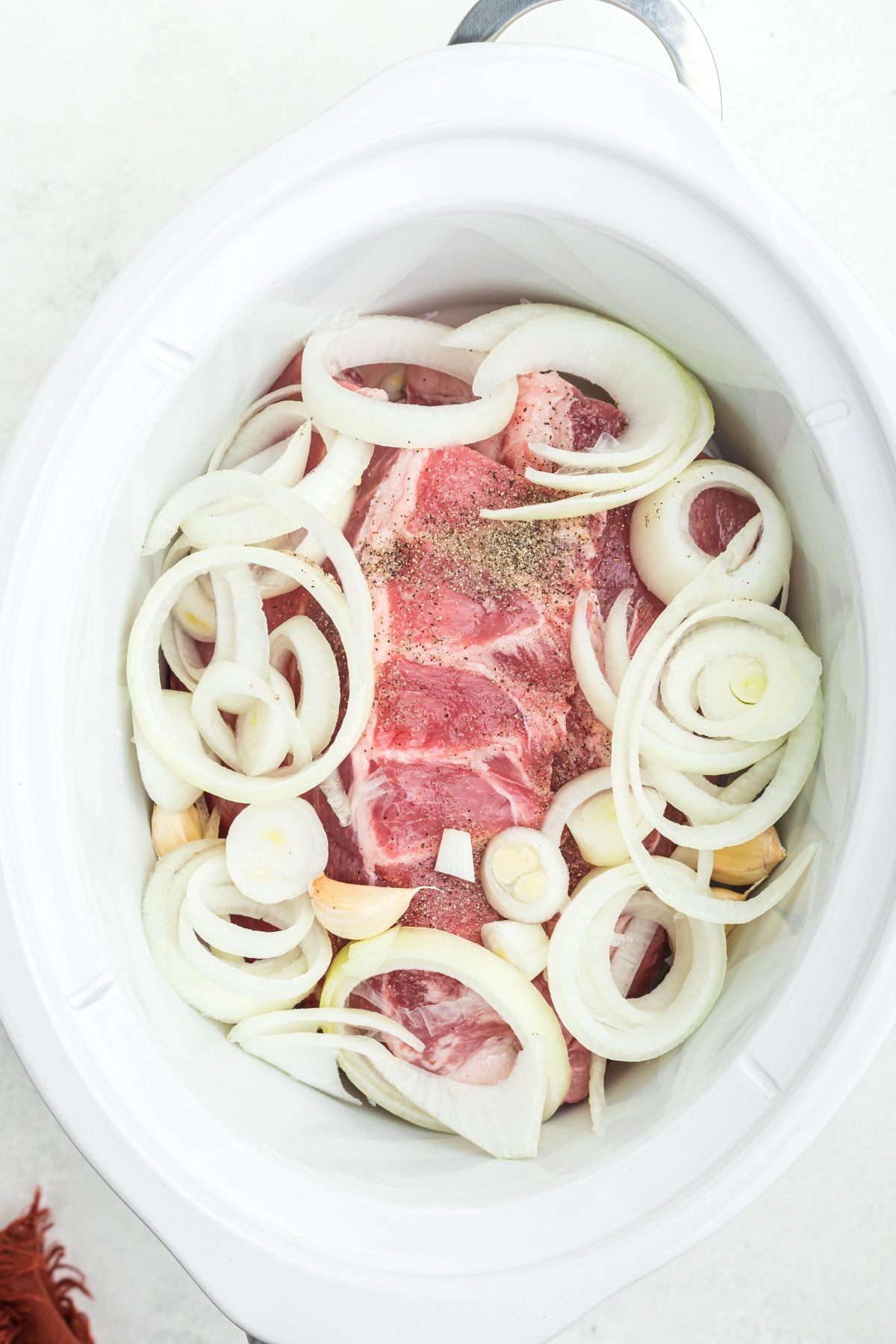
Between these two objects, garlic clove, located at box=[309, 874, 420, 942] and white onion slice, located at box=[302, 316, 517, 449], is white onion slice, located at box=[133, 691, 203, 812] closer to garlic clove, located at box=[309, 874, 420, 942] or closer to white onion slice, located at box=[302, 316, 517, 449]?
garlic clove, located at box=[309, 874, 420, 942]

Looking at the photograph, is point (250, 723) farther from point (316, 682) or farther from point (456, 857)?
point (456, 857)

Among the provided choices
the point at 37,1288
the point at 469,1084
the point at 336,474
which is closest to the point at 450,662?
the point at 336,474

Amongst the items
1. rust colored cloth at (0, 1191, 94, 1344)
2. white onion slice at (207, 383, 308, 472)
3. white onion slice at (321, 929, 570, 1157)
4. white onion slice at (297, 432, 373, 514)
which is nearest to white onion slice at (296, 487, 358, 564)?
white onion slice at (297, 432, 373, 514)

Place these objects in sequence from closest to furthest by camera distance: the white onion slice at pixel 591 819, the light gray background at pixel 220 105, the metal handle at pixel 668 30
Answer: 1. the metal handle at pixel 668 30
2. the white onion slice at pixel 591 819
3. the light gray background at pixel 220 105

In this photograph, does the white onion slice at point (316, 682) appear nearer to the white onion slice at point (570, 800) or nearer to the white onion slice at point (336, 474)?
the white onion slice at point (336, 474)

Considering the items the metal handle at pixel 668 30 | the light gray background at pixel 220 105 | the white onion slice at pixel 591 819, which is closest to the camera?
the metal handle at pixel 668 30

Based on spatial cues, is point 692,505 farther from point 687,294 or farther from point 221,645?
point 221,645

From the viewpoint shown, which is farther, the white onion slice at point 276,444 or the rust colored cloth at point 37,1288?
the rust colored cloth at point 37,1288

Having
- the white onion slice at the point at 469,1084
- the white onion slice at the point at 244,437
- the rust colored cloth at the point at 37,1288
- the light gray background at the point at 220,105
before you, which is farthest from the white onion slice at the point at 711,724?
the rust colored cloth at the point at 37,1288

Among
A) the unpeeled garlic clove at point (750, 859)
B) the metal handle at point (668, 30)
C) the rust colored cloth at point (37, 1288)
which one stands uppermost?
the metal handle at point (668, 30)
